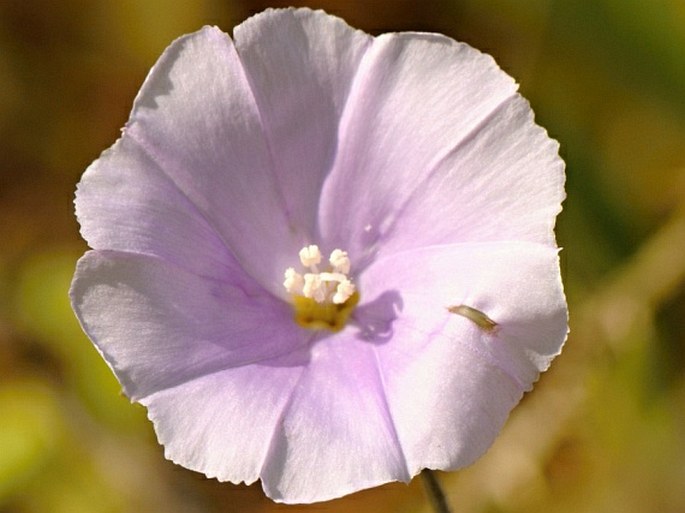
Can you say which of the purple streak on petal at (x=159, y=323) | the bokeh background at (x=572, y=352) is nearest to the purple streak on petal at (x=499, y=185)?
the purple streak on petal at (x=159, y=323)

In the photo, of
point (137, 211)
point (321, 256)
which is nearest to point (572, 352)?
point (321, 256)

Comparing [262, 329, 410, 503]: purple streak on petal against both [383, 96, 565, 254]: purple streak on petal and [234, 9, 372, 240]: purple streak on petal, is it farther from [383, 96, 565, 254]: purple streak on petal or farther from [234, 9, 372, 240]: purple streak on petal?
[234, 9, 372, 240]: purple streak on petal

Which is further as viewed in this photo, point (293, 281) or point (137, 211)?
point (293, 281)

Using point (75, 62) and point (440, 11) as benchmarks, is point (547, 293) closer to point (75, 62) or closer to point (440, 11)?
point (440, 11)

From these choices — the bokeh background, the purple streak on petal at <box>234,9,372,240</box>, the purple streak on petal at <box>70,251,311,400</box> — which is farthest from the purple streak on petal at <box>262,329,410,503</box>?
the bokeh background

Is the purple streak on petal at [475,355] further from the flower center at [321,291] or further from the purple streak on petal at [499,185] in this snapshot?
the flower center at [321,291]

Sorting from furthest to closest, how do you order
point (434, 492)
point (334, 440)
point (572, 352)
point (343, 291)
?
point (572, 352) < point (343, 291) < point (434, 492) < point (334, 440)

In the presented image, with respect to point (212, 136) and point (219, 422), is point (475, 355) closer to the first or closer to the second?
point (219, 422)
